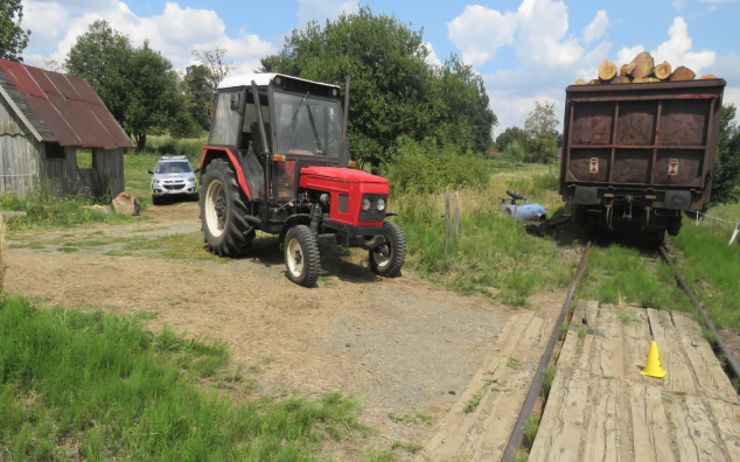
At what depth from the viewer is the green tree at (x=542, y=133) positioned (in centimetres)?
6103

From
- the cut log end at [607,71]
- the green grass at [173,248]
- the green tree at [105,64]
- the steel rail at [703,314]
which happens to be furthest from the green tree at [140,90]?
the steel rail at [703,314]

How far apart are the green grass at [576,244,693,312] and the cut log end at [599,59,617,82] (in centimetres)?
364

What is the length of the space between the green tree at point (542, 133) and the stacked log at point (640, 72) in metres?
50.7

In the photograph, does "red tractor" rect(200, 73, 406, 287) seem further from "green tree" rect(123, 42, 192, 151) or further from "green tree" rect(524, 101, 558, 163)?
"green tree" rect(524, 101, 558, 163)

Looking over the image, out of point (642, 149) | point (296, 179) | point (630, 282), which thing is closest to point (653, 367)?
point (630, 282)

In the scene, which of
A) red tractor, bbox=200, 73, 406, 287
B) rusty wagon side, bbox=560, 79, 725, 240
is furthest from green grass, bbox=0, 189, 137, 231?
rusty wagon side, bbox=560, 79, 725, 240

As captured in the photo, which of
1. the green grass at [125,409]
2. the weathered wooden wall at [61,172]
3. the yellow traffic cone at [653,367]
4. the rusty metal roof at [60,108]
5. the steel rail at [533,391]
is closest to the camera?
the green grass at [125,409]

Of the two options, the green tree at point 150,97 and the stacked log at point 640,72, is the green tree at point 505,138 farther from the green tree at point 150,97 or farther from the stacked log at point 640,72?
the stacked log at point 640,72

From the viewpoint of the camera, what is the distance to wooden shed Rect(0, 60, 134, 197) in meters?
14.5

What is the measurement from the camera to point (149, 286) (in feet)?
20.9

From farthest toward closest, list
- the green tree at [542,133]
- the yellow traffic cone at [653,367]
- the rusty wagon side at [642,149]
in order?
the green tree at [542,133]
the rusty wagon side at [642,149]
the yellow traffic cone at [653,367]

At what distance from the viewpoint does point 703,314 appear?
6.63 metres

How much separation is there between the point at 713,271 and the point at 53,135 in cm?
1609

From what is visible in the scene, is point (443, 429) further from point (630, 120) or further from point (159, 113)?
point (159, 113)
